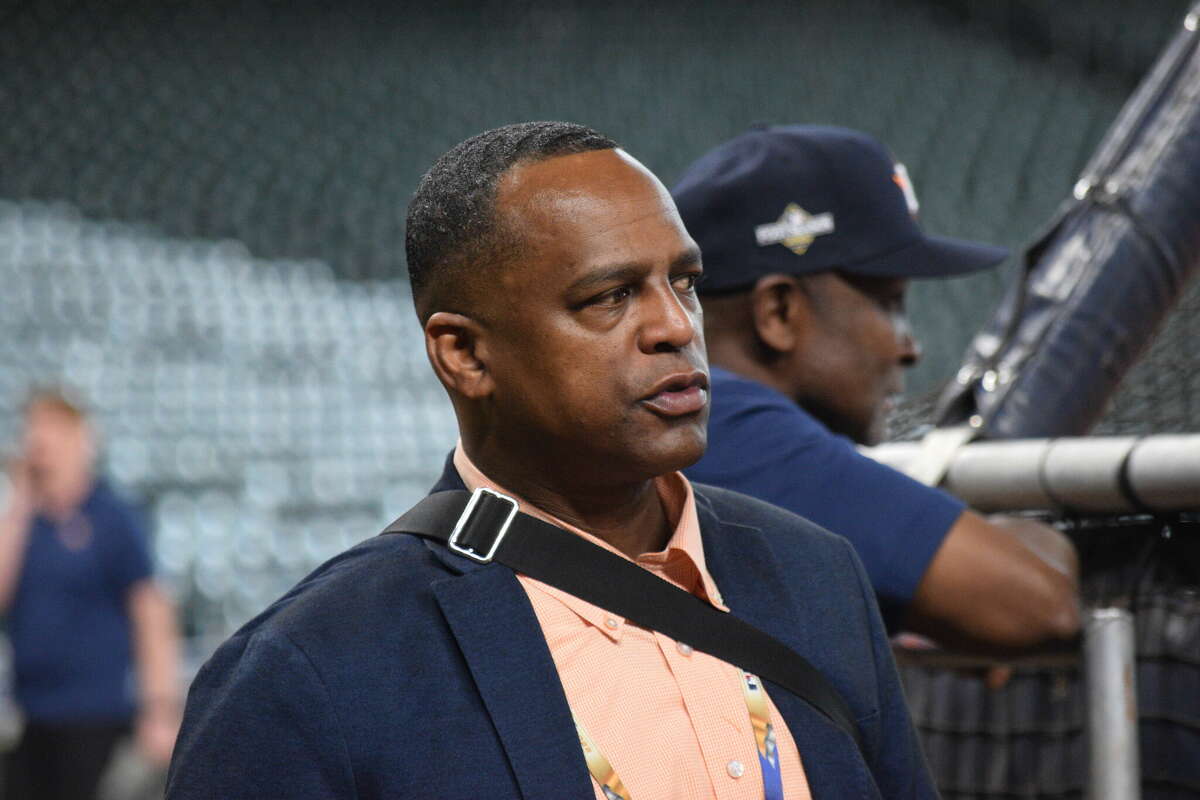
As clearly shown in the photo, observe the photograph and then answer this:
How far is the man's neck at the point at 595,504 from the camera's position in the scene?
83 centimetres

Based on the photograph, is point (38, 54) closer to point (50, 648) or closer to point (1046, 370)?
point (50, 648)

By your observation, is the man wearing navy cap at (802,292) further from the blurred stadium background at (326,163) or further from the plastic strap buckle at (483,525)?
the blurred stadium background at (326,163)

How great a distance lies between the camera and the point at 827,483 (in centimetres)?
115

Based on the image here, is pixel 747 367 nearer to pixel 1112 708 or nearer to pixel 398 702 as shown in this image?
pixel 1112 708

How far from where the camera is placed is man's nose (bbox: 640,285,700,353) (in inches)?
31.0

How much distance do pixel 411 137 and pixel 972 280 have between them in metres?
3.20

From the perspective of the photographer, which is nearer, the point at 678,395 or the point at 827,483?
the point at 678,395

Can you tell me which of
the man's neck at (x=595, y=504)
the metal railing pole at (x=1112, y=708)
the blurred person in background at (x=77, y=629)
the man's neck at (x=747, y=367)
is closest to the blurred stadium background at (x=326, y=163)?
the blurred person in background at (x=77, y=629)

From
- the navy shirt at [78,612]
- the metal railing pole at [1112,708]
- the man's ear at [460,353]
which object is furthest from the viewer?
the navy shirt at [78,612]

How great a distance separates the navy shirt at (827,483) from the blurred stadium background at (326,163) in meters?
4.81

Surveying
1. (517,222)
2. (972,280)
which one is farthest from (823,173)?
(972,280)

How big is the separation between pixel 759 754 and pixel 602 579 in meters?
0.12

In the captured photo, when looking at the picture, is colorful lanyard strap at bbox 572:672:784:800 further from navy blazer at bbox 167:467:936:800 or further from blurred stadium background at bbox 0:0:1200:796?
blurred stadium background at bbox 0:0:1200:796

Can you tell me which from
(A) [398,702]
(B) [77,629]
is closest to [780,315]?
(A) [398,702]
